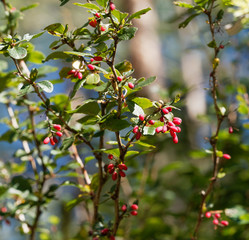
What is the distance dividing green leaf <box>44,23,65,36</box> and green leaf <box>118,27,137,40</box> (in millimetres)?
156

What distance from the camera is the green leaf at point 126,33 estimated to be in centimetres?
73

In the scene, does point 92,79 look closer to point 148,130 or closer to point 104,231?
point 148,130

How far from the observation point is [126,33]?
73cm

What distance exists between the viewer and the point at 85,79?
79 centimetres

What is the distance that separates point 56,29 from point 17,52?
0.36 feet

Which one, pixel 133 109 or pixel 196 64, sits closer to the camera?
pixel 133 109

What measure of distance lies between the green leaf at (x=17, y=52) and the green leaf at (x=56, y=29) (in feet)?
0.25

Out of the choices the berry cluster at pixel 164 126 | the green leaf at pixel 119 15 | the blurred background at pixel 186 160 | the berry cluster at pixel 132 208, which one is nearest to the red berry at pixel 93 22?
the green leaf at pixel 119 15

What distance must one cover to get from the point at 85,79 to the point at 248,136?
174 centimetres

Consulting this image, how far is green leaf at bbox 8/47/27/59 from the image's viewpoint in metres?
0.75

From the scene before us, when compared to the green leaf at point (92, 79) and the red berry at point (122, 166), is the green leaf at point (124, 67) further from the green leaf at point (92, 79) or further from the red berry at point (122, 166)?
the red berry at point (122, 166)


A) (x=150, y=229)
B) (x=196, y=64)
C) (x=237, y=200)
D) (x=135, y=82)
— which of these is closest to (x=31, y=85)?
(x=135, y=82)

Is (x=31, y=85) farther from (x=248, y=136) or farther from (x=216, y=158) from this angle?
(x=248, y=136)

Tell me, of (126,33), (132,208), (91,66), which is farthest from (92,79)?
(132,208)
